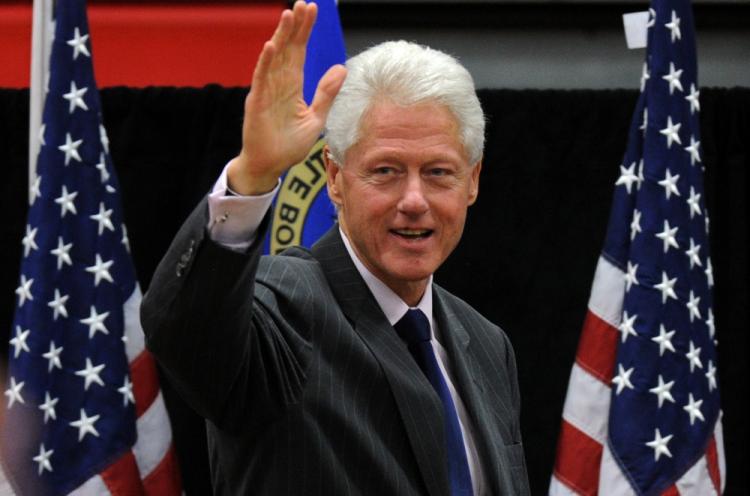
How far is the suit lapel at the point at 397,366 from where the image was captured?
5.78 feet

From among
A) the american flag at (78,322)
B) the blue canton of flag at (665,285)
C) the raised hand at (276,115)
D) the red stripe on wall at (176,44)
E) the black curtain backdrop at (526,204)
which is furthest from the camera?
the red stripe on wall at (176,44)

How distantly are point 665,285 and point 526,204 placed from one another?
634 mm

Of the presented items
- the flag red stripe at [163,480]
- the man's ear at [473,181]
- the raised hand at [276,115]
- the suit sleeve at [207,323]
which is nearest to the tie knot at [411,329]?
the man's ear at [473,181]

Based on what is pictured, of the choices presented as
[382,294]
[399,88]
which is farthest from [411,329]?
[399,88]

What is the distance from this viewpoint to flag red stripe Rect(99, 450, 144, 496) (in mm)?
3422

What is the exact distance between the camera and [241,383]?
157cm

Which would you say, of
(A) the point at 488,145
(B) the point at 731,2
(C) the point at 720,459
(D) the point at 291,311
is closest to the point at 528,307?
(A) the point at 488,145

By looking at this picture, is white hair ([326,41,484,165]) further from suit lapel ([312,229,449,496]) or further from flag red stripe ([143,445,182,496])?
flag red stripe ([143,445,182,496])

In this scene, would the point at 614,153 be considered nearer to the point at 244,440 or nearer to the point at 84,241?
the point at 84,241

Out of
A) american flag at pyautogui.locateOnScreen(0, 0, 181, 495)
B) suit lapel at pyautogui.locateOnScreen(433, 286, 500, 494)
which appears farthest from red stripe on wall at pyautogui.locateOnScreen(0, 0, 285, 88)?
suit lapel at pyautogui.locateOnScreen(433, 286, 500, 494)

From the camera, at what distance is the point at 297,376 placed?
166cm

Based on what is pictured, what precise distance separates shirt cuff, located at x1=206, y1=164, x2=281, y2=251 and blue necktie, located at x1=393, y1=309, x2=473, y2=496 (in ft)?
1.51

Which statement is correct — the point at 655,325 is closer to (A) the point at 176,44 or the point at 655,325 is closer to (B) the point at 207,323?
(A) the point at 176,44

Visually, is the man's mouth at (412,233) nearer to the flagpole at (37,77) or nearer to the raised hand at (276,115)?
the raised hand at (276,115)
